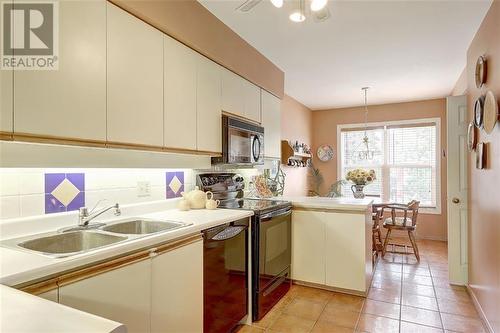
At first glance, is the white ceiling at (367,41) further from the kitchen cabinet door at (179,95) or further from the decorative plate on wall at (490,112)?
the decorative plate on wall at (490,112)

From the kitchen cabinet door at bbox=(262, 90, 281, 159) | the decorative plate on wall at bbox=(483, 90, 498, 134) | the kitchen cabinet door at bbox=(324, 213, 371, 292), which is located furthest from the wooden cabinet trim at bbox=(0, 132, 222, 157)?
the decorative plate on wall at bbox=(483, 90, 498, 134)

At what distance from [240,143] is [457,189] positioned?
7.78 ft

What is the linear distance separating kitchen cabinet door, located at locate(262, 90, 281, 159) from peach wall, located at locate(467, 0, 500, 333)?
198 centimetres

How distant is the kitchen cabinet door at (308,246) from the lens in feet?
9.73

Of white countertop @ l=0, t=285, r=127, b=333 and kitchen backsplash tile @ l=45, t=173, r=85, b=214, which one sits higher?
kitchen backsplash tile @ l=45, t=173, r=85, b=214

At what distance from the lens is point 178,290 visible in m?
1.65

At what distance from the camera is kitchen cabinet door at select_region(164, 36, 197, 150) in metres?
2.00

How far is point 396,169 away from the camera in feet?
18.0

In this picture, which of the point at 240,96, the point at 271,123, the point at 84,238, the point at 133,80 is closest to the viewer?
the point at 84,238

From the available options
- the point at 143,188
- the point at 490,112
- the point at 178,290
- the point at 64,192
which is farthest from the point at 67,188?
the point at 490,112

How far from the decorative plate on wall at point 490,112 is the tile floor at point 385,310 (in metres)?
1.54

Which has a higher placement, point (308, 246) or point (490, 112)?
point (490, 112)

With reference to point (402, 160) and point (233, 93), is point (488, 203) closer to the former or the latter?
point (233, 93)

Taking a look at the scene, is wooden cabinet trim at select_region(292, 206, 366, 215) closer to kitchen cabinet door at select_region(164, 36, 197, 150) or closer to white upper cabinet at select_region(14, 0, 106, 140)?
kitchen cabinet door at select_region(164, 36, 197, 150)
